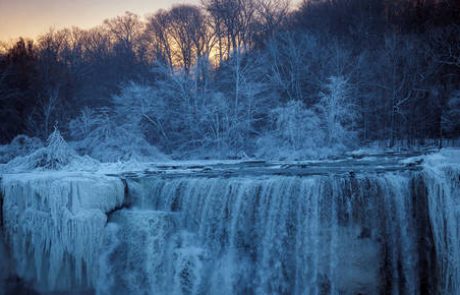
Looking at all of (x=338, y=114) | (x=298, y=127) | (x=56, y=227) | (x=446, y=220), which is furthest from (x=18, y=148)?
(x=446, y=220)

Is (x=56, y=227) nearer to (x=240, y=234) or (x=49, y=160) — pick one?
(x=240, y=234)

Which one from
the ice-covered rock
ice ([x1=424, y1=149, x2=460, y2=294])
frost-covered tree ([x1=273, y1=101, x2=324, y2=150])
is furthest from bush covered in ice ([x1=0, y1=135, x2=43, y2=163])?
ice ([x1=424, y1=149, x2=460, y2=294])

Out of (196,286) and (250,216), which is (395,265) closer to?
(250,216)

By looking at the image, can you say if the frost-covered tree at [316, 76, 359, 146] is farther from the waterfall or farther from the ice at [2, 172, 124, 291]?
the ice at [2, 172, 124, 291]

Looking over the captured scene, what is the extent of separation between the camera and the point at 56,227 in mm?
11492

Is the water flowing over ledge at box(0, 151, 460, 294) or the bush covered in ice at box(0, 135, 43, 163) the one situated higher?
the bush covered in ice at box(0, 135, 43, 163)

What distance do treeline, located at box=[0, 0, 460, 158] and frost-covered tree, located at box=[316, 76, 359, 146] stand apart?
7 cm

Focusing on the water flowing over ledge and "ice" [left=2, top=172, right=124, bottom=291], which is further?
"ice" [left=2, top=172, right=124, bottom=291]

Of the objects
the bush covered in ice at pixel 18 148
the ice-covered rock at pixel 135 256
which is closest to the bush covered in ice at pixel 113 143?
the bush covered in ice at pixel 18 148

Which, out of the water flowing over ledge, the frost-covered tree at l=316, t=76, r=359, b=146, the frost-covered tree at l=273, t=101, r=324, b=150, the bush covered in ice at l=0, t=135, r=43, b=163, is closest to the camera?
the water flowing over ledge

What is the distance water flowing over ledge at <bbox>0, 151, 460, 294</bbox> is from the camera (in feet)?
34.2

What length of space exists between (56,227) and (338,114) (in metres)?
15.5

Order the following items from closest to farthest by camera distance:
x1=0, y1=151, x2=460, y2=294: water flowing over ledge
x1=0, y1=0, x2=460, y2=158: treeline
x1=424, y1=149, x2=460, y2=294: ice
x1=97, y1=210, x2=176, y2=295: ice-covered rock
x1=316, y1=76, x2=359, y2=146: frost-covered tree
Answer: x1=424, y1=149, x2=460, y2=294: ice < x1=0, y1=151, x2=460, y2=294: water flowing over ledge < x1=97, y1=210, x2=176, y2=295: ice-covered rock < x1=316, y1=76, x2=359, y2=146: frost-covered tree < x1=0, y1=0, x2=460, y2=158: treeline

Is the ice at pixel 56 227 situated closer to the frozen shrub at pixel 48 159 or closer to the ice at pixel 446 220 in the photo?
the frozen shrub at pixel 48 159
